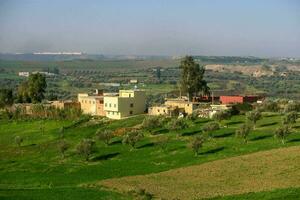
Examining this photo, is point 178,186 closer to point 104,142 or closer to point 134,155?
point 134,155

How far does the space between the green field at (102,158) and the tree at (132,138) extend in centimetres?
50

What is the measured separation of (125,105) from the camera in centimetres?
7644

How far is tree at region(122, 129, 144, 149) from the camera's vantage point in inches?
2244

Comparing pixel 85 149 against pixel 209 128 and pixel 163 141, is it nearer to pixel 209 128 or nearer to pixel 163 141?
pixel 163 141

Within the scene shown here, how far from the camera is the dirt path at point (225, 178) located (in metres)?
39.7

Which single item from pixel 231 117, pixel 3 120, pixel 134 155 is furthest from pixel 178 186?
pixel 3 120

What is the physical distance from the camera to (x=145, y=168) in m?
48.8

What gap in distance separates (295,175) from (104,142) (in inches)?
937

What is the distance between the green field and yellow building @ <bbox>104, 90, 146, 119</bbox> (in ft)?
23.2

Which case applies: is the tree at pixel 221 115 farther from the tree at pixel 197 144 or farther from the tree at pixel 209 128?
the tree at pixel 197 144

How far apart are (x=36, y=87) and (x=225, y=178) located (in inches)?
2189

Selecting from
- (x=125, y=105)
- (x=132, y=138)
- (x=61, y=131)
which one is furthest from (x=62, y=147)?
(x=125, y=105)

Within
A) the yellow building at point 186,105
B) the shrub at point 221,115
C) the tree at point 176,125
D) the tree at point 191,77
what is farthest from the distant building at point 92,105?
the shrub at point 221,115

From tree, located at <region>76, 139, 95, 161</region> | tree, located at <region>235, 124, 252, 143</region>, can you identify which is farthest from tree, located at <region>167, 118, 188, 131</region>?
tree, located at <region>76, 139, 95, 161</region>
